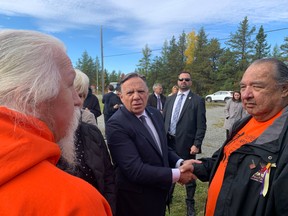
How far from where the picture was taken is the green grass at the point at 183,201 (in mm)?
4168

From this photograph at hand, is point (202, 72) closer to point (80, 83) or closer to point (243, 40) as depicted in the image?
point (243, 40)

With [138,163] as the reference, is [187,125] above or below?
below

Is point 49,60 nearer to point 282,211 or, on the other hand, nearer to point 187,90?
point 282,211

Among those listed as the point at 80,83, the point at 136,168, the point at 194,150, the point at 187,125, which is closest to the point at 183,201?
the point at 194,150

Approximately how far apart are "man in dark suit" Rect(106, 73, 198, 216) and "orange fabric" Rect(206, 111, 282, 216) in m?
0.42

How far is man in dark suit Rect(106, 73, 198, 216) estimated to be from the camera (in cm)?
233

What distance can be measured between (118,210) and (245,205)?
126cm

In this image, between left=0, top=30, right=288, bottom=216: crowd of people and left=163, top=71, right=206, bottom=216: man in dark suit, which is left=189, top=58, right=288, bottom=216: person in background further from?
left=163, top=71, right=206, bottom=216: man in dark suit

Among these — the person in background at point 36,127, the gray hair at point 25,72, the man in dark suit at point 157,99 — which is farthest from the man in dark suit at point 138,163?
the man in dark suit at point 157,99

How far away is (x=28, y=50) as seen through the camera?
0.85 m

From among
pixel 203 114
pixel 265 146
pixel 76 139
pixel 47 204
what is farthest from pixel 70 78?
pixel 203 114

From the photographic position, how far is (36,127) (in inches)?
31.6

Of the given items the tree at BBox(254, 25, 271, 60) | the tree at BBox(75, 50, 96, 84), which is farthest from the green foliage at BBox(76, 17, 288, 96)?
the tree at BBox(75, 50, 96, 84)

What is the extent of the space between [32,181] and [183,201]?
426 centimetres
